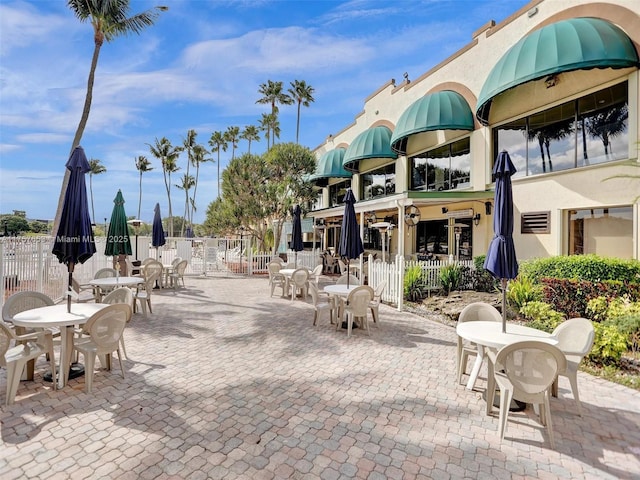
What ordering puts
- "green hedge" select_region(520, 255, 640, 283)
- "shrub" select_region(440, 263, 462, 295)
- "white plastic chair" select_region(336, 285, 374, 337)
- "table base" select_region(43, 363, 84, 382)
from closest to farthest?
"table base" select_region(43, 363, 84, 382) → "white plastic chair" select_region(336, 285, 374, 337) → "green hedge" select_region(520, 255, 640, 283) → "shrub" select_region(440, 263, 462, 295)

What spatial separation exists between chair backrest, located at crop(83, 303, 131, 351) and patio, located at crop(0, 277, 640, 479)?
629 mm

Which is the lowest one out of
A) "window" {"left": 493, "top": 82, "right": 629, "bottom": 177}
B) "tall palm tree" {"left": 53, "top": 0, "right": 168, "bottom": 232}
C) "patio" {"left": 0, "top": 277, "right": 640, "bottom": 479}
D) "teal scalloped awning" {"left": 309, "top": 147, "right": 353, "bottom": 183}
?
"patio" {"left": 0, "top": 277, "right": 640, "bottom": 479}

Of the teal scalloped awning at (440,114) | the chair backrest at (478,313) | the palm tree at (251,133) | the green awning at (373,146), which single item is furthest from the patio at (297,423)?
the palm tree at (251,133)

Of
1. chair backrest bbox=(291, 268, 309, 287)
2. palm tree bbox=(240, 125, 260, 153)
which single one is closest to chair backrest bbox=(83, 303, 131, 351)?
chair backrest bbox=(291, 268, 309, 287)

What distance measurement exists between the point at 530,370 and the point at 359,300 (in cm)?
393

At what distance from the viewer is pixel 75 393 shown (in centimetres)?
430

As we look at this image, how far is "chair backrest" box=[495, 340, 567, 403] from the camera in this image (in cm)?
331

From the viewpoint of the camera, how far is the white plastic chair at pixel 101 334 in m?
4.36

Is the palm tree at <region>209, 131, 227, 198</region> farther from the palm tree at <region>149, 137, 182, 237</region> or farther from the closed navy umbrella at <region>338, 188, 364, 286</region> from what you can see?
the closed navy umbrella at <region>338, 188, 364, 286</region>

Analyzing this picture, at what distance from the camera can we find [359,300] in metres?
7.11

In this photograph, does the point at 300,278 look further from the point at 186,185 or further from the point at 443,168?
the point at 186,185

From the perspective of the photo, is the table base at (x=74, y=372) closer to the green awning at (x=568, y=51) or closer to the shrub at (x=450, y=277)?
the shrub at (x=450, y=277)

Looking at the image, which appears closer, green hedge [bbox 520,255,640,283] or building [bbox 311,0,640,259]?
green hedge [bbox 520,255,640,283]

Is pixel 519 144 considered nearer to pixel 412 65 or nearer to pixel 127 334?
pixel 412 65
